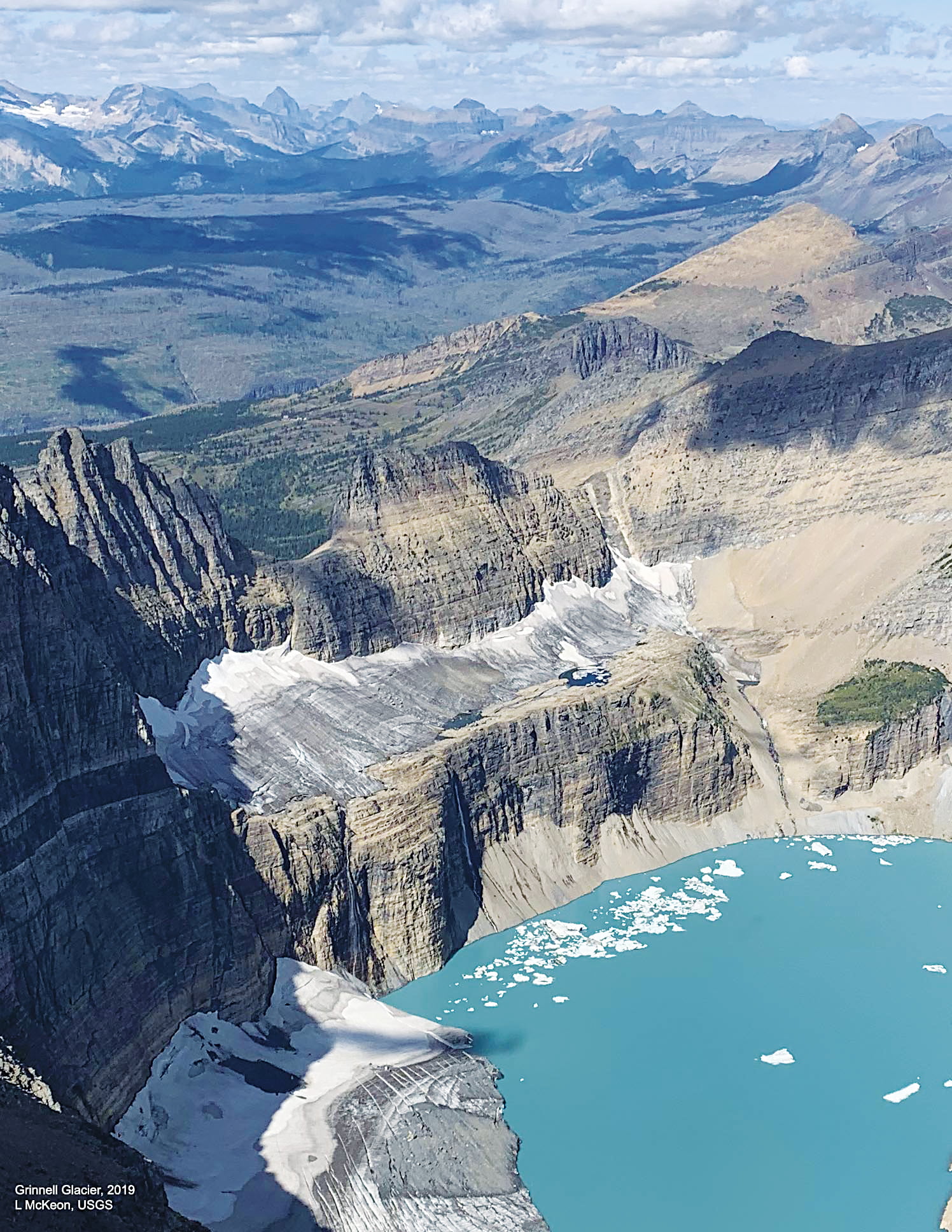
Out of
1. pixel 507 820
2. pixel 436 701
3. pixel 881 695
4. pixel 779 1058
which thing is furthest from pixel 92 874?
pixel 881 695

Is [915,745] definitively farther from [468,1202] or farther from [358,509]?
[468,1202]

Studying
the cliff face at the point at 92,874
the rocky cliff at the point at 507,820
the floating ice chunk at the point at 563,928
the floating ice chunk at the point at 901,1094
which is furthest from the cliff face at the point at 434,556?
the floating ice chunk at the point at 901,1094

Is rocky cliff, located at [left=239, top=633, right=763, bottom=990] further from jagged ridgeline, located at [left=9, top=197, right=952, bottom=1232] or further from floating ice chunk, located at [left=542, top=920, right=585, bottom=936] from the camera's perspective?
floating ice chunk, located at [left=542, top=920, right=585, bottom=936]

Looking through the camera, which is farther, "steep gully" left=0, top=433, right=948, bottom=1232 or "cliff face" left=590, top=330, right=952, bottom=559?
"cliff face" left=590, top=330, right=952, bottom=559

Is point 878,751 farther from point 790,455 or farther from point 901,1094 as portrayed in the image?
→ point 790,455

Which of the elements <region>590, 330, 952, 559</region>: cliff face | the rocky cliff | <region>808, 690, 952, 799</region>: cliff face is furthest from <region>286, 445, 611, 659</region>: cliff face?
<region>808, 690, 952, 799</region>: cliff face

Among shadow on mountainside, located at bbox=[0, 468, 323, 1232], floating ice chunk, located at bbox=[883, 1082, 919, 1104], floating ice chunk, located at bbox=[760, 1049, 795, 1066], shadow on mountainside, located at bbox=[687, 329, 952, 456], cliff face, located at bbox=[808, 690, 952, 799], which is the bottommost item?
floating ice chunk, located at bbox=[883, 1082, 919, 1104]
